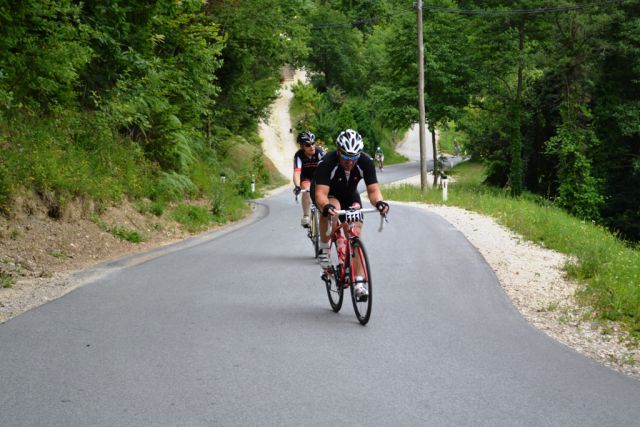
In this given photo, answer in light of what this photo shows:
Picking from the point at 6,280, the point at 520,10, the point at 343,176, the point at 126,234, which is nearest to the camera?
the point at 343,176

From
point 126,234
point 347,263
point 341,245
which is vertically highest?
point 341,245

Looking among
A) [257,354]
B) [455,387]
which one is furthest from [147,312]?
[455,387]

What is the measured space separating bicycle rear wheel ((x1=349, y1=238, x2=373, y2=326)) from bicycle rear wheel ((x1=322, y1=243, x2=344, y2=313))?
40 centimetres

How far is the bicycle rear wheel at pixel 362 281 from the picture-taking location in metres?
7.14

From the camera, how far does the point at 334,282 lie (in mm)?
7953

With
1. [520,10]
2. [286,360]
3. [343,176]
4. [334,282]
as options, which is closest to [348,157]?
[343,176]

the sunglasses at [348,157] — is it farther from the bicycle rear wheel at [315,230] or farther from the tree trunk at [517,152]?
the tree trunk at [517,152]

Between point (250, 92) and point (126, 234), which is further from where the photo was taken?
point (250, 92)

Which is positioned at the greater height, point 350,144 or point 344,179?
point 350,144

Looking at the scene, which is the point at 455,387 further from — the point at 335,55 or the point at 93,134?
the point at 335,55

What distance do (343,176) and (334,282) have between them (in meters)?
1.20

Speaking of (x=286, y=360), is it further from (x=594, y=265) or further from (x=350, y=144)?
(x=594, y=265)

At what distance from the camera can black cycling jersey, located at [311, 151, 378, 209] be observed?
7.73 m

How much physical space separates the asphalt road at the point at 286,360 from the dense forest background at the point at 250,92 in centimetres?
396
